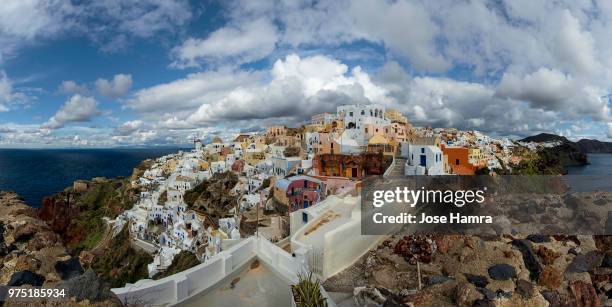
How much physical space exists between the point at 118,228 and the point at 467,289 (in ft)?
136

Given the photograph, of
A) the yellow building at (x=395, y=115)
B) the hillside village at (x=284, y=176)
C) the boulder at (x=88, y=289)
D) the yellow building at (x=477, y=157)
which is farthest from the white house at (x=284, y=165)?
the boulder at (x=88, y=289)

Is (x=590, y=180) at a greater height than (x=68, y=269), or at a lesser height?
lesser

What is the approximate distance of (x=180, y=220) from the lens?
30.2m

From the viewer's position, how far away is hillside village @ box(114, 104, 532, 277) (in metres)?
23.4

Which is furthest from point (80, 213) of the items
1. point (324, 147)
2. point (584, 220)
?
point (584, 220)

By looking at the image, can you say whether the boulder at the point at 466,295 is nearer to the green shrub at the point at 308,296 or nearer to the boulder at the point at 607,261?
the green shrub at the point at 308,296

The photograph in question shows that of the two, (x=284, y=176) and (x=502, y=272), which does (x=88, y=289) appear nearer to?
(x=502, y=272)

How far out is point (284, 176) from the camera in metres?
31.7

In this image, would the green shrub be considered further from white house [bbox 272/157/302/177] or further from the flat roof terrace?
white house [bbox 272/157/302/177]

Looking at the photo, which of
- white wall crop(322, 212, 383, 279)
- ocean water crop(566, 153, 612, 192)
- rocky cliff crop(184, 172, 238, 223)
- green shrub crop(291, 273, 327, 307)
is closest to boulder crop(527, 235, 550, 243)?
white wall crop(322, 212, 383, 279)

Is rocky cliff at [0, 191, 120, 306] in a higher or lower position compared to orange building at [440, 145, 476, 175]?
lower

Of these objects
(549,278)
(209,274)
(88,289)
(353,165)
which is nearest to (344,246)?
(209,274)

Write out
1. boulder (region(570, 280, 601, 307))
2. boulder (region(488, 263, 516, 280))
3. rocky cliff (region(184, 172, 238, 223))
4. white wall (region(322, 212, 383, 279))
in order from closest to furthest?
boulder (region(488, 263, 516, 280)), white wall (region(322, 212, 383, 279)), boulder (region(570, 280, 601, 307)), rocky cliff (region(184, 172, 238, 223))

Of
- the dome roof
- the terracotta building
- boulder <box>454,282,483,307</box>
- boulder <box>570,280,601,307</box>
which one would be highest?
the dome roof
